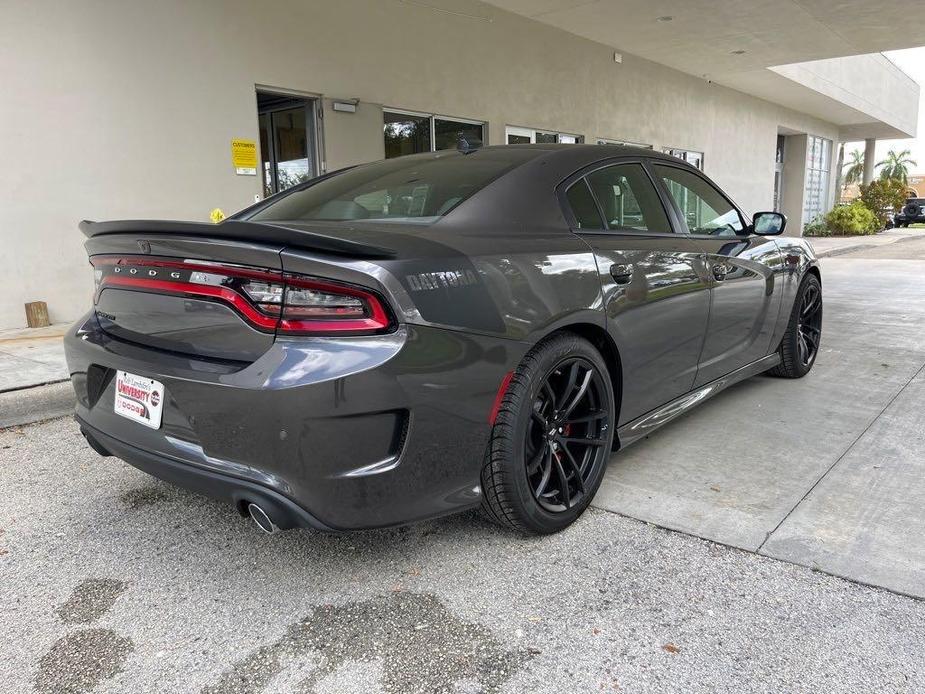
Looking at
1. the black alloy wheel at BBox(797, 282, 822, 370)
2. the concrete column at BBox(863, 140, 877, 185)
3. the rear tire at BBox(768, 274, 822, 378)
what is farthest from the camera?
the concrete column at BBox(863, 140, 877, 185)

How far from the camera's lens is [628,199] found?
3234 millimetres

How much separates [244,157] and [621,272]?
6188 mm

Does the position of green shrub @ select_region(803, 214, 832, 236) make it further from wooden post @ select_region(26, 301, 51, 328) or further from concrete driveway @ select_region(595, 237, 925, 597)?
wooden post @ select_region(26, 301, 51, 328)

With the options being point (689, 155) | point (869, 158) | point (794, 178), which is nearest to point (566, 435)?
point (689, 155)

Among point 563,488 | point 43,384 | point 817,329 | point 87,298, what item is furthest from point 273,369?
point 87,298

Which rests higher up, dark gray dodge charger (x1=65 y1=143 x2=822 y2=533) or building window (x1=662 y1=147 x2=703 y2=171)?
building window (x1=662 y1=147 x2=703 y2=171)

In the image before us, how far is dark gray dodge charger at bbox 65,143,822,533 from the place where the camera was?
1.95 m

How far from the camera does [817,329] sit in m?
5.08

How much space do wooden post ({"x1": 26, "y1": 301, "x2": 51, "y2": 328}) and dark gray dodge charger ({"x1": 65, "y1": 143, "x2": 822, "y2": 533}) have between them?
14.9ft

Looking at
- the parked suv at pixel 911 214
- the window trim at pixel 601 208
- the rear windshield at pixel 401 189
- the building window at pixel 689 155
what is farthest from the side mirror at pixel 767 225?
the parked suv at pixel 911 214

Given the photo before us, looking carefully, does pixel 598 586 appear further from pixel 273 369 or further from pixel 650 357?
pixel 273 369

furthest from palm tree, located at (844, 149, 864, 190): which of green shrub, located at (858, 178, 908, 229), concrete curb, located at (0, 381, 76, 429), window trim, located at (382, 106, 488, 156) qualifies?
concrete curb, located at (0, 381, 76, 429)

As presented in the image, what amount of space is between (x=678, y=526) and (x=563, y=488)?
1.70ft

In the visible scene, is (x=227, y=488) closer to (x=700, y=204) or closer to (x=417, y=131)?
(x=700, y=204)
